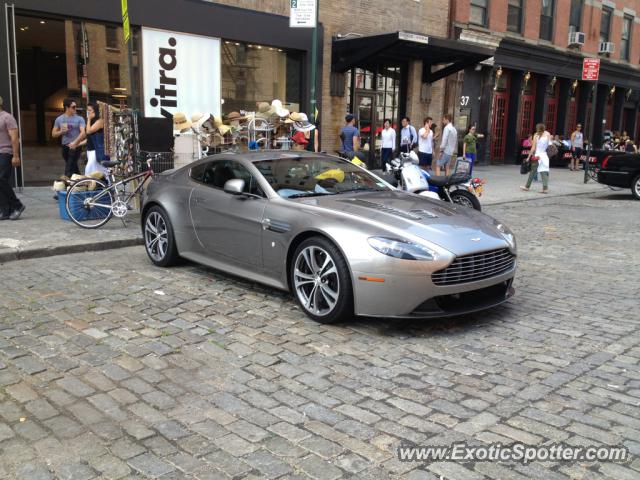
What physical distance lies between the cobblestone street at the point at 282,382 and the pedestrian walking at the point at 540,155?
10.6 metres

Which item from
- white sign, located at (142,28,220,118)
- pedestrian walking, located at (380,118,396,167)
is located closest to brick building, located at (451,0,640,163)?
pedestrian walking, located at (380,118,396,167)

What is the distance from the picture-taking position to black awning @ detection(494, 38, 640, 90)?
25281mm

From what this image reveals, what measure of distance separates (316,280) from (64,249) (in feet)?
14.2

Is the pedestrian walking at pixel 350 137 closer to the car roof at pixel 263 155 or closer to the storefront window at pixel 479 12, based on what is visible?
the car roof at pixel 263 155

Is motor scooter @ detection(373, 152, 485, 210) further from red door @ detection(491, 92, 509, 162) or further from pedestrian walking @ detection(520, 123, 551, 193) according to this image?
red door @ detection(491, 92, 509, 162)

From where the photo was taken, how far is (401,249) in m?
4.83

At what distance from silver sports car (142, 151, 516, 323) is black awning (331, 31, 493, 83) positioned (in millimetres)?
11463

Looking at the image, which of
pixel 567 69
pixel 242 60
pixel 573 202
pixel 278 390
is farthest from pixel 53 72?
pixel 567 69

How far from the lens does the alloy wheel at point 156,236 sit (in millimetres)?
7070

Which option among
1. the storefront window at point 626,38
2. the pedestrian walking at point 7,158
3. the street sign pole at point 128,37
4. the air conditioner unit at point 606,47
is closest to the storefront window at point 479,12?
the air conditioner unit at point 606,47

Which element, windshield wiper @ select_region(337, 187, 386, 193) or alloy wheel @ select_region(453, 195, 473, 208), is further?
alloy wheel @ select_region(453, 195, 473, 208)

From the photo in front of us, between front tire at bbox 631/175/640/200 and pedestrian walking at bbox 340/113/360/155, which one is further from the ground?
pedestrian walking at bbox 340/113/360/155

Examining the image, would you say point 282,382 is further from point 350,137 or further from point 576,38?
point 576,38

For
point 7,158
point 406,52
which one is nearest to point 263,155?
point 7,158
